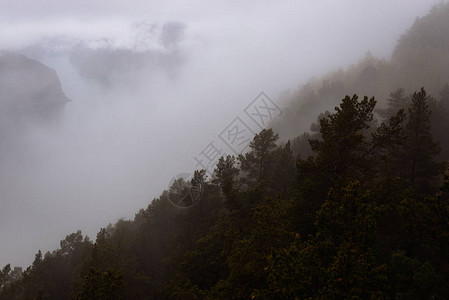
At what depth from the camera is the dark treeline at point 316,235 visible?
8.41 metres

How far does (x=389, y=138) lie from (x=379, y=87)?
82689mm

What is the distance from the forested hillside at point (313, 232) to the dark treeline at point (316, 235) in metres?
0.05

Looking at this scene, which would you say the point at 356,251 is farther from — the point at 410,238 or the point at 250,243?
the point at 410,238

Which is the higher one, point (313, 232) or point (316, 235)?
point (316, 235)

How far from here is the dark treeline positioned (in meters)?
8.41

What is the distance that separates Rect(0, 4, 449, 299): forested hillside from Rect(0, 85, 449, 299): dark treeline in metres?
0.05

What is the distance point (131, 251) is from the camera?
3080 cm

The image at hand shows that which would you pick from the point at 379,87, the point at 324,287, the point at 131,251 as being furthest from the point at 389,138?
the point at 379,87

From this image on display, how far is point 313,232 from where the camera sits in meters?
15.0

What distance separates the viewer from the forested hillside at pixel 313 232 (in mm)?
8492

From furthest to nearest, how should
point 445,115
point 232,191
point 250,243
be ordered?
point 445,115 < point 232,191 < point 250,243

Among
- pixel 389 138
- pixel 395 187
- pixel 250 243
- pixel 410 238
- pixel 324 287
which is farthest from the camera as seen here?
pixel 389 138

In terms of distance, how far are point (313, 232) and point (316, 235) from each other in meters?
5.80

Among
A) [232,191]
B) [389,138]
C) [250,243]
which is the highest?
[232,191]
